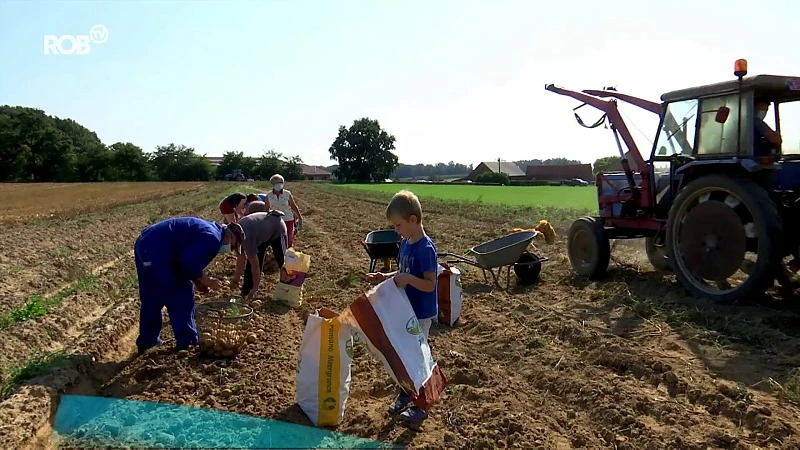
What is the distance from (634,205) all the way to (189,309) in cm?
564

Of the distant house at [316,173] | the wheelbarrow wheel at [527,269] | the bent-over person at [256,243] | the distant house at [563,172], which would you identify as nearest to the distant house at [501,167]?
the distant house at [563,172]

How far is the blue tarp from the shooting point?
341cm

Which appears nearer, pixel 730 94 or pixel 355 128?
pixel 730 94

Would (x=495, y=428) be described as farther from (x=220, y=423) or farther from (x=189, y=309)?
(x=189, y=309)

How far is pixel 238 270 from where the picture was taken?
20.0 feet

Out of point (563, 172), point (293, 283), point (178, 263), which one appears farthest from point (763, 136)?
point (563, 172)

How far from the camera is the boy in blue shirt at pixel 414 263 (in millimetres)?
3373

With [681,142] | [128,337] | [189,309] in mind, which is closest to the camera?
[189,309]

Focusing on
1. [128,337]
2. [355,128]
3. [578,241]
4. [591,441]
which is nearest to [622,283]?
[578,241]

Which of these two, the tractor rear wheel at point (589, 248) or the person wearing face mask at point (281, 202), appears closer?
the tractor rear wheel at point (589, 248)

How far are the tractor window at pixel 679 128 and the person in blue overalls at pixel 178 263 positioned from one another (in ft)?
16.7

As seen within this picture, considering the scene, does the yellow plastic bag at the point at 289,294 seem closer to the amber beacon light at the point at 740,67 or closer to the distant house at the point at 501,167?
the amber beacon light at the point at 740,67

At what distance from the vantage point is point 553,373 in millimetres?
4410

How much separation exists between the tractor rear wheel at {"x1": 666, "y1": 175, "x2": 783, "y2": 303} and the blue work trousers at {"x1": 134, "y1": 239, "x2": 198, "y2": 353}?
5.04m
